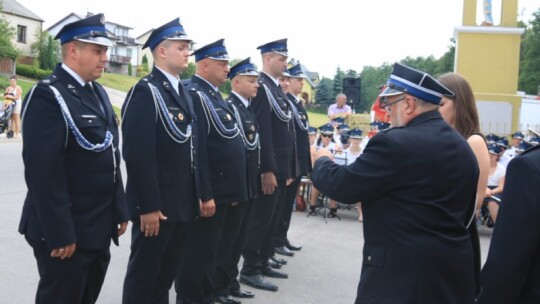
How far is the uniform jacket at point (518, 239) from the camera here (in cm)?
208

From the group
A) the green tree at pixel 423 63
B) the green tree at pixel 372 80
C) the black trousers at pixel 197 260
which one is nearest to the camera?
the black trousers at pixel 197 260

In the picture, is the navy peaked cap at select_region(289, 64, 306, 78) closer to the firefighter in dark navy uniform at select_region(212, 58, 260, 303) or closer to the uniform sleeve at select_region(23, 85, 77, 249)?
the firefighter in dark navy uniform at select_region(212, 58, 260, 303)

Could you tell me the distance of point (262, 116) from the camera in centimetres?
605

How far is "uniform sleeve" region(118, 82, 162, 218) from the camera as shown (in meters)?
3.90

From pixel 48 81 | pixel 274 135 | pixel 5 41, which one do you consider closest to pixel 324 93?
pixel 5 41

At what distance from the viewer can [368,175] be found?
2.78 meters

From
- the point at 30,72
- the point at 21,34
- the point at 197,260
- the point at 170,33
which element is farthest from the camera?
the point at 21,34

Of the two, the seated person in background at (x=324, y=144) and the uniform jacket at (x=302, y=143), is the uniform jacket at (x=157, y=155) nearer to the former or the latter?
the uniform jacket at (x=302, y=143)

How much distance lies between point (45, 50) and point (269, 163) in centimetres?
5791

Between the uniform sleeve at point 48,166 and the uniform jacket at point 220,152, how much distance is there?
1.71 metres

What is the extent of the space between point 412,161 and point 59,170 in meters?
1.89

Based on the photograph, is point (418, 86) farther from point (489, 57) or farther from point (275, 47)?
point (489, 57)

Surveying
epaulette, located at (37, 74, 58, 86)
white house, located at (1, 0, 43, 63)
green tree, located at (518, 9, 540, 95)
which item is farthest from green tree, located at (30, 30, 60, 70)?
epaulette, located at (37, 74, 58, 86)

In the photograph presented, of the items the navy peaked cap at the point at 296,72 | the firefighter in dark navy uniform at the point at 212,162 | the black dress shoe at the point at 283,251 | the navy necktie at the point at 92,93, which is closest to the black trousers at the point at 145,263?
the firefighter in dark navy uniform at the point at 212,162
